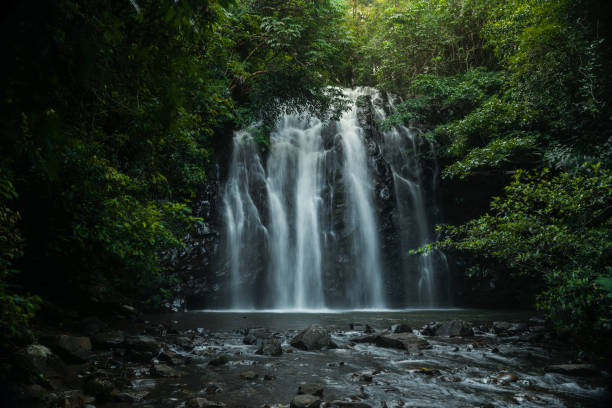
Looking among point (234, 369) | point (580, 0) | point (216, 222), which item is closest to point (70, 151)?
point (234, 369)

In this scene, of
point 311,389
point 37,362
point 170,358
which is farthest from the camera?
point 170,358

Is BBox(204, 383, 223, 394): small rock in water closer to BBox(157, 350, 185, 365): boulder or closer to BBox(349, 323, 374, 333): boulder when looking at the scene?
BBox(157, 350, 185, 365): boulder

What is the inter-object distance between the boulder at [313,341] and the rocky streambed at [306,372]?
19 millimetres

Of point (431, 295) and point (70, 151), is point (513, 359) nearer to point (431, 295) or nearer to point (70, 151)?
point (70, 151)

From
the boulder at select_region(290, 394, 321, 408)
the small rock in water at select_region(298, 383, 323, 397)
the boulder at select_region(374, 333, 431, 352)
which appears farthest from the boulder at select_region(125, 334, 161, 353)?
the boulder at select_region(374, 333, 431, 352)

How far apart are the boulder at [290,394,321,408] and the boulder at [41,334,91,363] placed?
312 cm

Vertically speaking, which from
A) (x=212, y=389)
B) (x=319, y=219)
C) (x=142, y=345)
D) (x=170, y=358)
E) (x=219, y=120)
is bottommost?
(x=212, y=389)

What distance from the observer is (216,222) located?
14.5 meters

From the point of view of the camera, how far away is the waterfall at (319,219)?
48.2ft

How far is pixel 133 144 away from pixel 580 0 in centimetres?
1390

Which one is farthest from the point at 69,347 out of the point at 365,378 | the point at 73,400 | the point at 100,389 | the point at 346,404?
the point at 365,378

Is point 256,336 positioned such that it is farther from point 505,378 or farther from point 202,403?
point 505,378

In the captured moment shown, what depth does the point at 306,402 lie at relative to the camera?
3.09 m

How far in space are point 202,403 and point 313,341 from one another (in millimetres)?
2983
